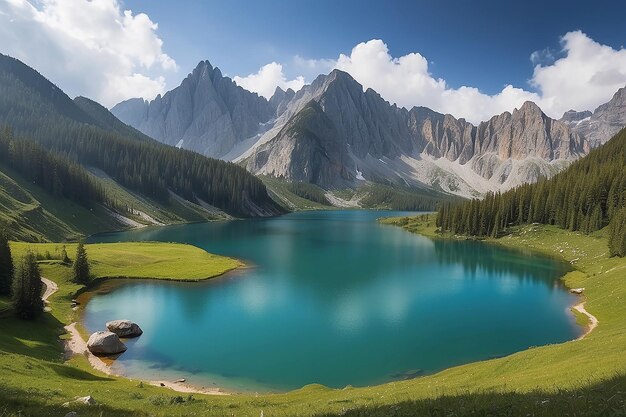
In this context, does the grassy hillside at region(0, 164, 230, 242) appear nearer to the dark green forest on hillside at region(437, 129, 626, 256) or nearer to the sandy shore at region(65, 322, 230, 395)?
the sandy shore at region(65, 322, 230, 395)

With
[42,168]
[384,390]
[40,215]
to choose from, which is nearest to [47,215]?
[40,215]

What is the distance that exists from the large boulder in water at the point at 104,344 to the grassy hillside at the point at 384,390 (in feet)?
7.52

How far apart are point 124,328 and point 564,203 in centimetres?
15205

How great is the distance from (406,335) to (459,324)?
1050 centimetres

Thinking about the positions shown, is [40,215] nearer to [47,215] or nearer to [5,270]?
[47,215]

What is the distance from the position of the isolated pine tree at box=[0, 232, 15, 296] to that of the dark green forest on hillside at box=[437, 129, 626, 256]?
144212 mm

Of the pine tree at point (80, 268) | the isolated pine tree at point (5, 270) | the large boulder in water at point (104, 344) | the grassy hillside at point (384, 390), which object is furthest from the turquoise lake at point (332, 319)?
the isolated pine tree at point (5, 270)

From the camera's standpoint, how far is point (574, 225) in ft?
453

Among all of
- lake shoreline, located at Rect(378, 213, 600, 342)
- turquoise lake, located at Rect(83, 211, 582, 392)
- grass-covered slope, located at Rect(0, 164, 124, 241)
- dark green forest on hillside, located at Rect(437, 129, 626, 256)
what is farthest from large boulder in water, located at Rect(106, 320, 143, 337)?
dark green forest on hillside, located at Rect(437, 129, 626, 256)

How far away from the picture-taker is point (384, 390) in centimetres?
3116

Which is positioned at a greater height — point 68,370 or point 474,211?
point 474,211

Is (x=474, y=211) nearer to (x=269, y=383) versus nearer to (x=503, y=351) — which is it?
(x=503, y=351)

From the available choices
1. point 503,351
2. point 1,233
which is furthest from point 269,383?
point 1,233

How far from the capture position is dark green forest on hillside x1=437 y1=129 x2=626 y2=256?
13338 cm
